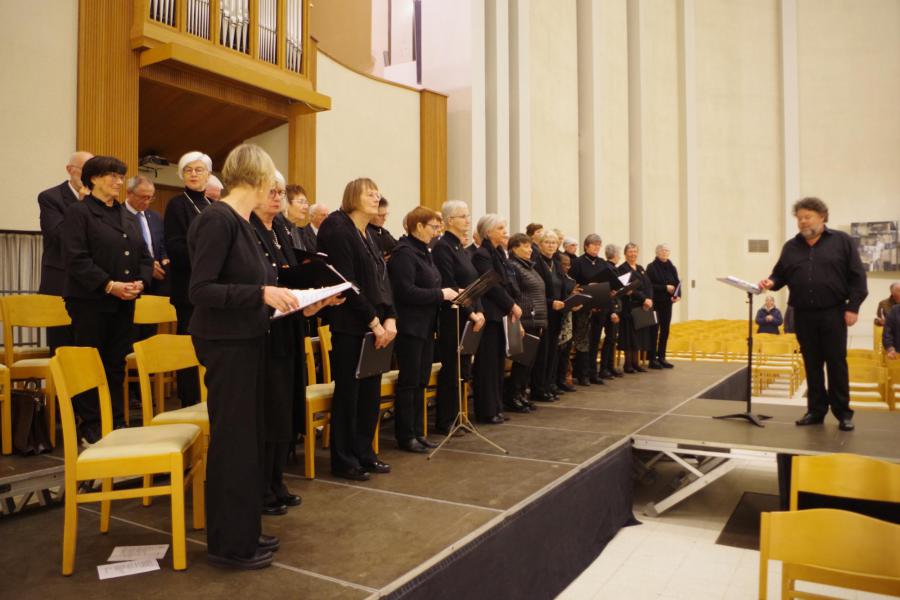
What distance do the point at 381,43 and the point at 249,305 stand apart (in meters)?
10.3

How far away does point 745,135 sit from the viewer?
1680 cm

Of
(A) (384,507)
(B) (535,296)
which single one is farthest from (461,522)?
(B) (535,296)

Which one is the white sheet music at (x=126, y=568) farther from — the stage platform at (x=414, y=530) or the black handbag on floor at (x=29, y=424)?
the black handbag on floor at (x=29, y=424)

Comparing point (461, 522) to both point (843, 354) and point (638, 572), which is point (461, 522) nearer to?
point (638, 572)

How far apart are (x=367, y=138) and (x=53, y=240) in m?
5.28

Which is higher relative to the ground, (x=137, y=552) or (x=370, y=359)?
(x=370, y=359)

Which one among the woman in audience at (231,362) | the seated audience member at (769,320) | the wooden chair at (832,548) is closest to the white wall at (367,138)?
the woman in audience at (231,362)

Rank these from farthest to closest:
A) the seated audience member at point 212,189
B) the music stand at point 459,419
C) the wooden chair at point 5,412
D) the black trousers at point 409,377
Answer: the seated audience member at point 212,189 → the music stand at point 459,419 → the black trousers at point 409,377 → the wooden chair at point 5,412

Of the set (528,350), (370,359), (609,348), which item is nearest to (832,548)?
(370,359)

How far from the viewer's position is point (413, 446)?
13.2 feet

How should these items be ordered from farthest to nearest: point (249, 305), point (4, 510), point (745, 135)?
point (745, 135) < point (4, 510) < point (249, 305)

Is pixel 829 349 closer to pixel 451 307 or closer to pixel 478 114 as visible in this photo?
pixel 451 307

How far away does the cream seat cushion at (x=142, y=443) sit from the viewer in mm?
2317

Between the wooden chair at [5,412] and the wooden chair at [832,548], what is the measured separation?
10.5 ft
